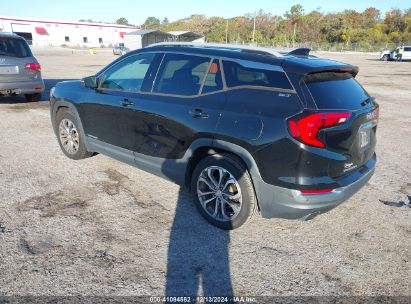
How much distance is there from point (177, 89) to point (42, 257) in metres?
2.08

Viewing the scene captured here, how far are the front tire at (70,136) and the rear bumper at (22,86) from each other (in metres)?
4.06

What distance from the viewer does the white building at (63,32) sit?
76.6 m

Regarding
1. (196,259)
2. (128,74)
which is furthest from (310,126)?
(128,74)

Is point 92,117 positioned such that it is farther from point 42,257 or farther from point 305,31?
point 305,31

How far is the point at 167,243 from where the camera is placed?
3.15 meters

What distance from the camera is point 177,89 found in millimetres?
3598

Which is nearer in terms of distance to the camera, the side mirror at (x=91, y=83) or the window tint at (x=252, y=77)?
the window tint at (x=252, y=77)

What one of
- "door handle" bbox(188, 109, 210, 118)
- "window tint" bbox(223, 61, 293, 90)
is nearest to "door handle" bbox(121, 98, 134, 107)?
"door handle" bbox(188, 109, 210, 118)

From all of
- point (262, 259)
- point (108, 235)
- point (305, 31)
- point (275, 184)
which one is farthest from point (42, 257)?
point (305, 31)

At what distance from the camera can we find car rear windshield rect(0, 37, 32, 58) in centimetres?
816

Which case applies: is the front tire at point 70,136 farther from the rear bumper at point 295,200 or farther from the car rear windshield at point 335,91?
the car rear windshield at point 335,91

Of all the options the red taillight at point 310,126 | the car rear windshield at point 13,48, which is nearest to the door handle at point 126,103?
the red taillight at point 310,126

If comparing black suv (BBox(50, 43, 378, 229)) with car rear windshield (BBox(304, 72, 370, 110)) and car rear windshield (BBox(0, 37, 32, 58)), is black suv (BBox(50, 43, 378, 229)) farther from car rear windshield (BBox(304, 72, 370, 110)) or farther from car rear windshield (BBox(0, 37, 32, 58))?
car rear windshield (BBox(0, 37, 32, 58))

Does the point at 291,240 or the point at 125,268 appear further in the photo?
the point at 291,240
